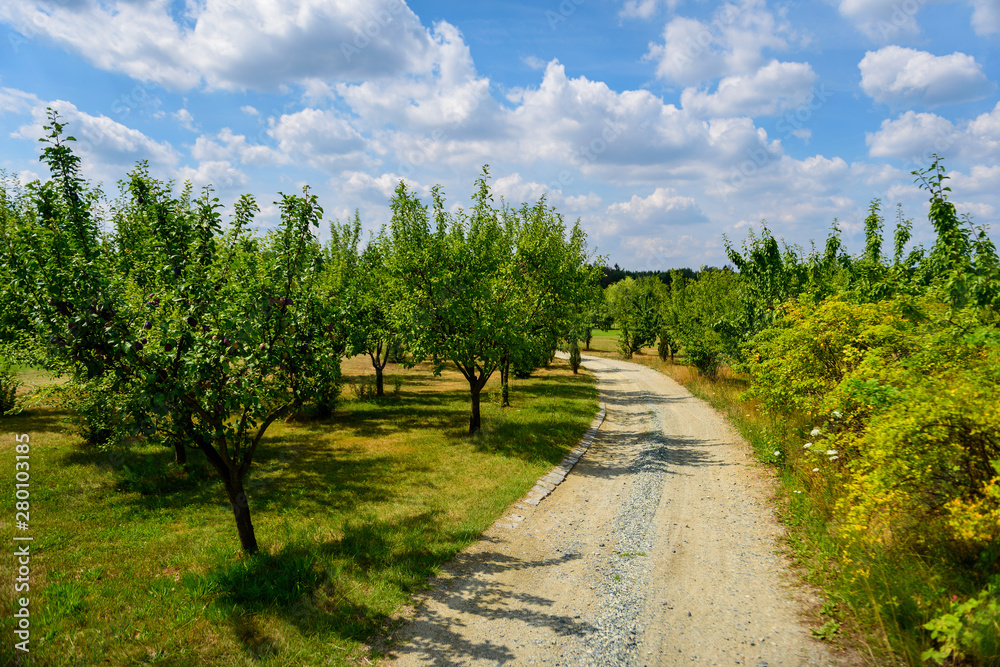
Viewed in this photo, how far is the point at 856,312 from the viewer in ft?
34.2

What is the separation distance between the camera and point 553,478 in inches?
522

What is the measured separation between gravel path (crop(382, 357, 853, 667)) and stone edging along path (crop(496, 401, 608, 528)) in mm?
129

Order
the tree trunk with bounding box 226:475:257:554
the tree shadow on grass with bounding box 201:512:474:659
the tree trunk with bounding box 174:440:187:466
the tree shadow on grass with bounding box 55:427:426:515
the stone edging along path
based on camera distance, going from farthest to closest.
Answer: the tree trunk with bounding box 174:440:187:466
the tree shadow on grass with bounding box 55:427:426:515
the stone edging along path
the tree trunk with bounding box 226:475:257:554
the tree shadow on grass with bounding box 201:512:474:659

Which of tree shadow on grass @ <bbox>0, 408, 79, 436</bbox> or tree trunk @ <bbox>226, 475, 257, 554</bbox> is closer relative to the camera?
tree trunk @ <bbox>226, 475, 257, 554</bbox>

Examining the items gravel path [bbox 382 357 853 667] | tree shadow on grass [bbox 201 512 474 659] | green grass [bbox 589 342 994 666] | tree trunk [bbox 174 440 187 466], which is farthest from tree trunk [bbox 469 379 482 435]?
green grass [bbox 589 342 994 666]

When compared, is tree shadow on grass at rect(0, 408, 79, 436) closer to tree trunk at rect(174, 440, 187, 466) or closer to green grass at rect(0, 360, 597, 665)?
green grass at rect(0, 360, 597, 665)

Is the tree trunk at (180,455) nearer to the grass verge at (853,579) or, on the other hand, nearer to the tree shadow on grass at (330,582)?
the tree shadow on grass at (330,582)

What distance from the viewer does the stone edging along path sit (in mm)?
10633

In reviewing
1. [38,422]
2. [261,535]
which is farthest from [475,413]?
[38,422]

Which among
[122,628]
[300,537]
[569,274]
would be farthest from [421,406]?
[122,628]

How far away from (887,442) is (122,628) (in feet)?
34.5

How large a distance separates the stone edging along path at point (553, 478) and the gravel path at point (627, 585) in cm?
13

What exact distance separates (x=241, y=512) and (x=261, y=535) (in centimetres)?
160
